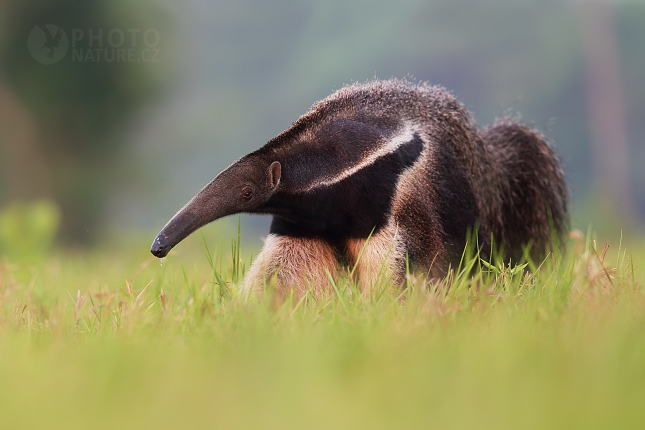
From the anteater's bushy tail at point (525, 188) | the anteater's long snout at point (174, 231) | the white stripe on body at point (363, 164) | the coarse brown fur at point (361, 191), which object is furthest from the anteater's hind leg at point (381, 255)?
the anteater's bushy tail at point (525, 188)

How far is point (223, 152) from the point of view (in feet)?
279

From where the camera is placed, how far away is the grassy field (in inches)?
67.4

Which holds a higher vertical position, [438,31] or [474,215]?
[438,31]

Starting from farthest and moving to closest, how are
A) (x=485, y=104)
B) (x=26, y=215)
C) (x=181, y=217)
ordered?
(x=485, y=104) < (x=26, y=215) < (x=181, y=217)

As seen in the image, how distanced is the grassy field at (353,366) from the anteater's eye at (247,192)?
116cm

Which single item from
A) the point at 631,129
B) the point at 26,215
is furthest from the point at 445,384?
the point at 631,129

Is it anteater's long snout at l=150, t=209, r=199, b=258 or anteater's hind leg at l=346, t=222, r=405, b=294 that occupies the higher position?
anteater's long snout at l=150, t=209, r=199, b=258

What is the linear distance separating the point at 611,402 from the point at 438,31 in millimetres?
67080

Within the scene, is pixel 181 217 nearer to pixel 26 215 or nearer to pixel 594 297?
pixel 594 297

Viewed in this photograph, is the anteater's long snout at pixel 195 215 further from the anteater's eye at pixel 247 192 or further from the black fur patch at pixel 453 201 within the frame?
the black fur patch at pixel 453 201

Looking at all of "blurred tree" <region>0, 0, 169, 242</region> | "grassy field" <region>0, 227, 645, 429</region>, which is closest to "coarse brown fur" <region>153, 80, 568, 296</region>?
"grassy field" <region>0, 227, 645, 429</region>

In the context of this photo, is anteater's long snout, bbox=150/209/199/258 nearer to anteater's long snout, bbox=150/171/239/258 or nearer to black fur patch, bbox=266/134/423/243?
anteater's long snout, bbox=150/171/239/258

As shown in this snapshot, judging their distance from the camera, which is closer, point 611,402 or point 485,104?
point 611,402

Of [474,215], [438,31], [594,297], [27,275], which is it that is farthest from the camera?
[438,31]
